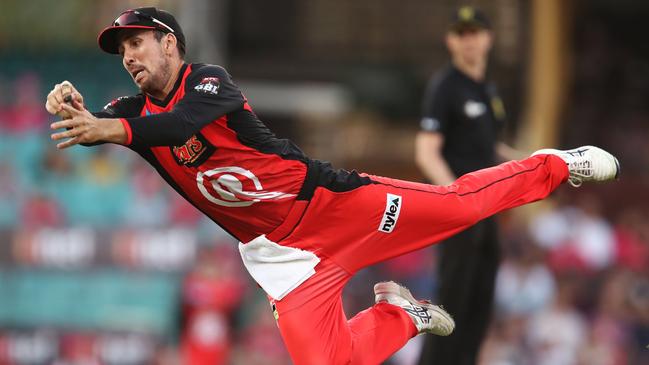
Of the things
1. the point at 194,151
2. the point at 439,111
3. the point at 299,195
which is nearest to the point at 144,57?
the point at 194,151

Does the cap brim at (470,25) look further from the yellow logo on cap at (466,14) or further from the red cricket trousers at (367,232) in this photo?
the red cricket trousers at (367,232)

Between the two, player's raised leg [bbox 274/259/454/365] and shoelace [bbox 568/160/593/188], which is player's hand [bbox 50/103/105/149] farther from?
shoelace [bbox 568/160/593/188]

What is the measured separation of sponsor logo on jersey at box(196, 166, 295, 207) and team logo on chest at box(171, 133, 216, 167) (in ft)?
0.29

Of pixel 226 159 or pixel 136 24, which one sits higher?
pixel 136 24

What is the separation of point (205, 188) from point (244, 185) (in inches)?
8.9

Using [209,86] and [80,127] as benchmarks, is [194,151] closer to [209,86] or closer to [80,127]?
[209,86]

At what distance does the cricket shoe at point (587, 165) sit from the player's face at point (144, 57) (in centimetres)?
254

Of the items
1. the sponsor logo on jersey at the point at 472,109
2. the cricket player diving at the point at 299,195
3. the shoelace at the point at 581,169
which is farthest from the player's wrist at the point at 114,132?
the sponsor logo on jersey at the point at 472,109

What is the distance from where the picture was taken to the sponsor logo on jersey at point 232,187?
6.95 m

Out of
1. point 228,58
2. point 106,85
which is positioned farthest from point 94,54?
point 228,58

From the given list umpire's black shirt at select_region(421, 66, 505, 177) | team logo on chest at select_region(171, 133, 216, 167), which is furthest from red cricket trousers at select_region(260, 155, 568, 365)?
umpire's black shirt at select_region(421, 66, 505, 177)

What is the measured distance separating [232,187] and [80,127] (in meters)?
1.17

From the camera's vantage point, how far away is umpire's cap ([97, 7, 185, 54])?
6750 mm

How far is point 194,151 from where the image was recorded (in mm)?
6871
